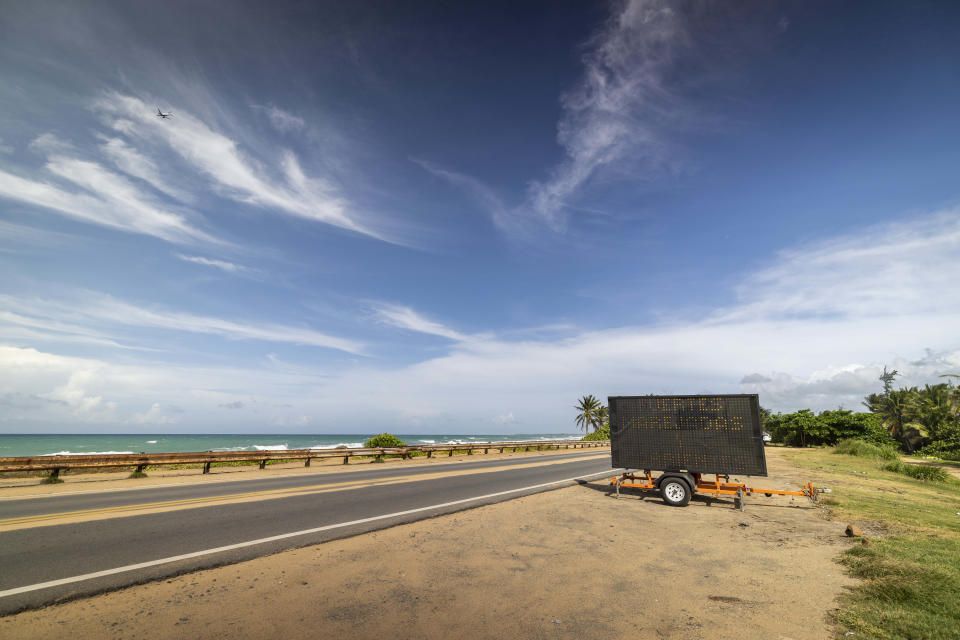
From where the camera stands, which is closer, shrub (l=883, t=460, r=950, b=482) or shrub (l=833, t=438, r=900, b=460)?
shrub (l=883, t=460, r=950, b=482)

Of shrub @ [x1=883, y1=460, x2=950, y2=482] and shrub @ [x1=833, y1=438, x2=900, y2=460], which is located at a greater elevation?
shrub @ [x1=883, y1=460, x2=950, y2=482]

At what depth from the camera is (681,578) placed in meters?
6.43

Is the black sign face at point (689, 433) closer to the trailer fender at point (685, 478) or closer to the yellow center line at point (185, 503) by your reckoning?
the trailer fender at point (685, 478)

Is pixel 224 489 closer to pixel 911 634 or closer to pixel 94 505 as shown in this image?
pixel 94 505

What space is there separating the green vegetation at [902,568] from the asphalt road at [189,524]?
26.9ft

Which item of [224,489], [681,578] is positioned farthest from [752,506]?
[224,489]

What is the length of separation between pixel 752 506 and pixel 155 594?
15071mm

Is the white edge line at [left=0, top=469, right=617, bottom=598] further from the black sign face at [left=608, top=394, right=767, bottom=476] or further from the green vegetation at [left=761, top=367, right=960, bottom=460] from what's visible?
the green vegetation at [left=761, top=367, right=960, bottom=460]

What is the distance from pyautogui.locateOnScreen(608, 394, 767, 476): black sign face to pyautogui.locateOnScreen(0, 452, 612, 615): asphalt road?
427 centimetres

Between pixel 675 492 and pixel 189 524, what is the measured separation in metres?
13.0

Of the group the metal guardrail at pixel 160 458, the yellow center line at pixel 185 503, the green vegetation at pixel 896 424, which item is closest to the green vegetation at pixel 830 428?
the green vegetation at pixel 896 424

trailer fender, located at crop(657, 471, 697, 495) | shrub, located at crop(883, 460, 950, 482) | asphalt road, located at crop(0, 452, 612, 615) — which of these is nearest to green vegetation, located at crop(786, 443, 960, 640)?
trailer fender, located at crop(657, 471, 697, 495)

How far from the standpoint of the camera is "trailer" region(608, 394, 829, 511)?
11.2 meters

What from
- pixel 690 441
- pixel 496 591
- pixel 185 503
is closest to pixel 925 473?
pixel 690 441
